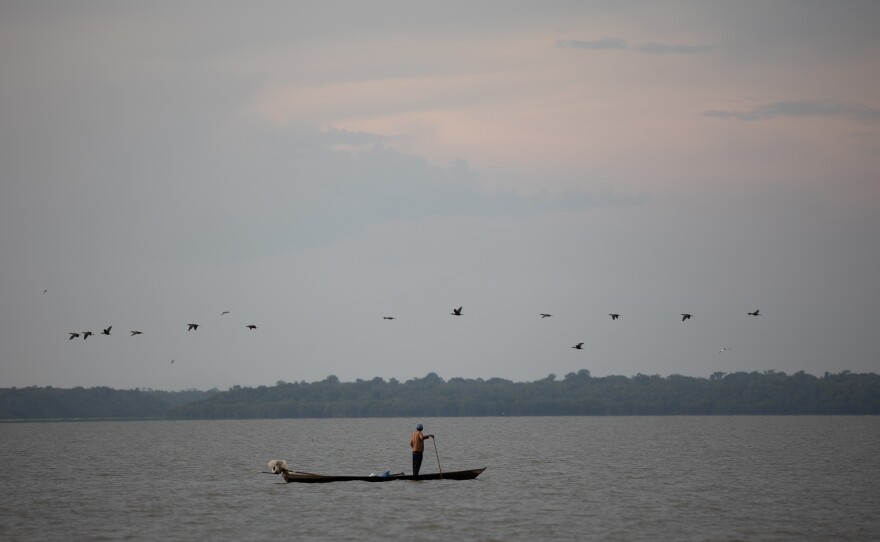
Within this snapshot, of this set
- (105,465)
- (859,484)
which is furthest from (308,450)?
(859,484)

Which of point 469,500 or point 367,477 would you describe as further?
point 367,477

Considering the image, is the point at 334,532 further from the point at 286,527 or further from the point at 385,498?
the point at 385,498

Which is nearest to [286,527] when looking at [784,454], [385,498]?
[385,498]

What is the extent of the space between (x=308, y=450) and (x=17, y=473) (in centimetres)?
3014

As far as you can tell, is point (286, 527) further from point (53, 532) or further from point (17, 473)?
point (17, 473)

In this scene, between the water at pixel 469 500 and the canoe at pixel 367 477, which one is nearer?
the water at pixel 469 500

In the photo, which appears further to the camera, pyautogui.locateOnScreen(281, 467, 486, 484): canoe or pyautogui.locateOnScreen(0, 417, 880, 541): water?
pyautogui.locateOnScreen(281, 467, 486, 484): canoe

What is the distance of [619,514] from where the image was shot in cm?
3650

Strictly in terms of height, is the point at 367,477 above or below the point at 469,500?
above

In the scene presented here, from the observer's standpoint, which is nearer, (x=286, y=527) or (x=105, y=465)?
(x=286, y=527)

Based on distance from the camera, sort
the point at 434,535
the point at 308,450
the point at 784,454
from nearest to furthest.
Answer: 1. the point at 434,535
2. the point at 784,454
3. the point at 308,450

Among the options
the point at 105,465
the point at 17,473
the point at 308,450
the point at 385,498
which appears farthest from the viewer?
the point at 308,450

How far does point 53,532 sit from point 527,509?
1503cm

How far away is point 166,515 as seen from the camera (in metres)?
36.9
